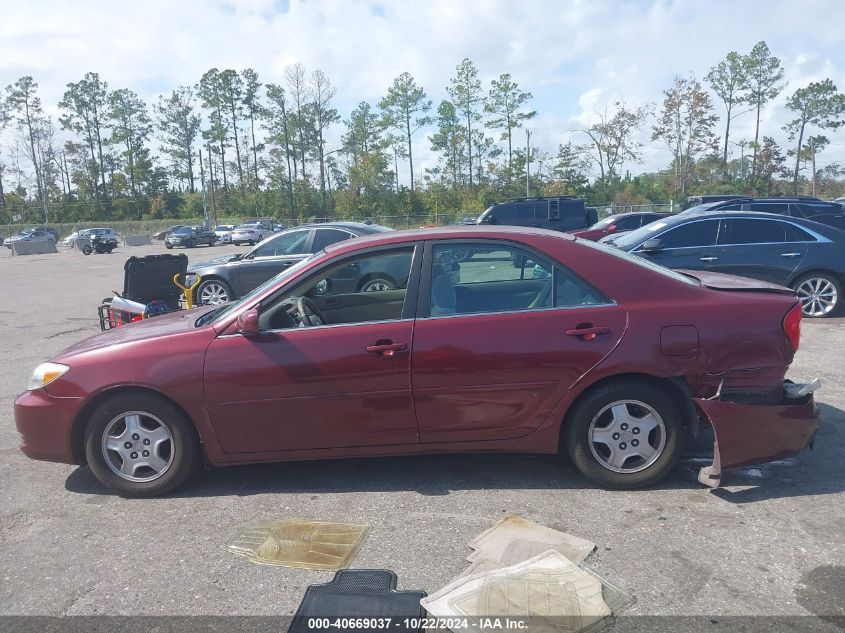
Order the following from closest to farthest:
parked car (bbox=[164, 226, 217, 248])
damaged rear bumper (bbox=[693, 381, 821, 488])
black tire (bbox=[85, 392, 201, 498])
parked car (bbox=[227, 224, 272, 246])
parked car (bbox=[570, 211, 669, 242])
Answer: damaged rear bumper (bbox=[693, 381, 821, 488]) < black tire (bbox=[85, 392, 201, 498]) < parked car (bbox=[570, 211, 669, 242]) < parked car (bbox=[164, 226, 217, 248]) < parked car (bbox=[227, 224, 272, 246])

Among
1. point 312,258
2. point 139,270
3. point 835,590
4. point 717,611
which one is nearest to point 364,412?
point 312,258

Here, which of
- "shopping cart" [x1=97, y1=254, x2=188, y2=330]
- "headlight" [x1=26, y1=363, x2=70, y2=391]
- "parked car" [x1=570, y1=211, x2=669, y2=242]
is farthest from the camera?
"parked car" [x1=570, y1=211, x2=669, y2=242]

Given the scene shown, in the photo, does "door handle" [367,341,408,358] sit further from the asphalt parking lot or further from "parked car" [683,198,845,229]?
"parked car" [683,198,845,229]

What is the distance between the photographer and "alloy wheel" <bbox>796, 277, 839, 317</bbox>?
956cm

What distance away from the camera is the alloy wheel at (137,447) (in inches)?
166

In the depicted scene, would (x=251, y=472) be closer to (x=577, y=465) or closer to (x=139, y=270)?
(x=577, y=465)

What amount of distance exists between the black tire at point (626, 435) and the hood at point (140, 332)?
8.21 feet

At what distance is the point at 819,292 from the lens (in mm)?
9633

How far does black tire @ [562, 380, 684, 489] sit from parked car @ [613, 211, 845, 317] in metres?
6.13

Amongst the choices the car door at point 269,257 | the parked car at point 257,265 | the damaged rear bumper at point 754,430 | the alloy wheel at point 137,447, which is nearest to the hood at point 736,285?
the damaged rear bumper at point 754,430

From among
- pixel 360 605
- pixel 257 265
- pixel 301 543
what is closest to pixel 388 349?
pixel 301 543

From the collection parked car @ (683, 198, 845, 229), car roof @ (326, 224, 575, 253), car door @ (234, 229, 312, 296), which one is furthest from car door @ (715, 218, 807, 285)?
car door @ (234, 229, 312, 296)

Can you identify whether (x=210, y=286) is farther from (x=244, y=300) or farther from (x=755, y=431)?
(x=755, y=431)

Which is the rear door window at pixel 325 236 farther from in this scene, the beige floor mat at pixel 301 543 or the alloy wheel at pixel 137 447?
the beige floor mat at pixel 301 543
